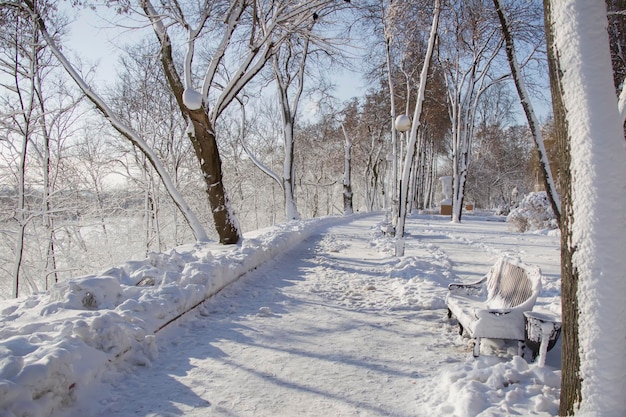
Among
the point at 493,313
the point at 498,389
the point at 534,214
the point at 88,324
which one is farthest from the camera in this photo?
the point at 534,214

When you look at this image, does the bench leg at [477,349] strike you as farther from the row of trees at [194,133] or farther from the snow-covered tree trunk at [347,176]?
the snow-covered tree trunk at [347,176]

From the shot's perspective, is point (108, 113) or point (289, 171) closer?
point (108, 113)

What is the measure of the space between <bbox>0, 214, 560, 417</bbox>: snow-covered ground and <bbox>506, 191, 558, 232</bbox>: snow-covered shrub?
975cm

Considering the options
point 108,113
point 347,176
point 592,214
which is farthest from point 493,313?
point 347,176

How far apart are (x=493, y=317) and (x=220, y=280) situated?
380 cm

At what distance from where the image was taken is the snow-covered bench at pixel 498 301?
11.3ft

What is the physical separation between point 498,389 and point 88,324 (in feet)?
10.6

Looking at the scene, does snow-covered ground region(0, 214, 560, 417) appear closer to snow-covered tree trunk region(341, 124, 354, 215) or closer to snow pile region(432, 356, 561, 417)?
snow pile region(432, 356, 561, 417)

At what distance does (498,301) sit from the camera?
14.2 feet

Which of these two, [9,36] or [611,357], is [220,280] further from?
[9,36]

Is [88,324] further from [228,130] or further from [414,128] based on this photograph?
[228,130]

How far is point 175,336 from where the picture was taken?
411cm

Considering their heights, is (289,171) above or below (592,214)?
above

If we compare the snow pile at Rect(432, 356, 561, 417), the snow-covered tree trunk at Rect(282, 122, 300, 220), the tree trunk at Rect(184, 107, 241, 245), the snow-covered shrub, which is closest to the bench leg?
the snow pile at Rect(432, 356, 561, 417)
